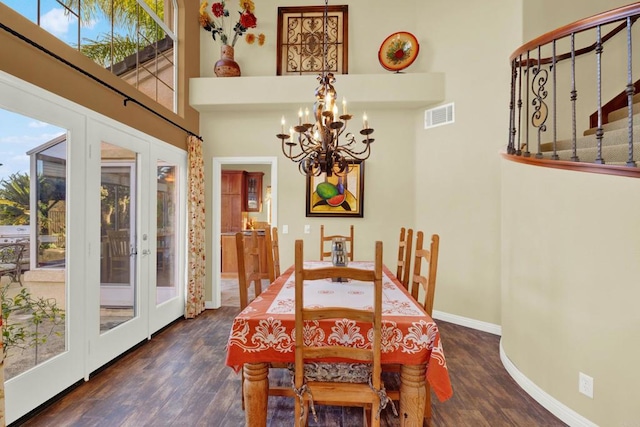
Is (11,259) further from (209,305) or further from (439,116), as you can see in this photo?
(439,116)

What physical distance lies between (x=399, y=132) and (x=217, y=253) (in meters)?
3.08

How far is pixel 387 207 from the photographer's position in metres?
4.22

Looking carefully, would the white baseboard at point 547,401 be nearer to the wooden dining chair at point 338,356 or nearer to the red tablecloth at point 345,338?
the red tablecloth at point 345,338

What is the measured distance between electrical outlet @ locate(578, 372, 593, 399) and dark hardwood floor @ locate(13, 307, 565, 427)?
290 mm

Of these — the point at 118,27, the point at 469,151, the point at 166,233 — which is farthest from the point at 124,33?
the point at 469,151

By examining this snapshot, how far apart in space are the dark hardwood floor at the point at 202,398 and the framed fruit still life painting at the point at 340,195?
2.05 m

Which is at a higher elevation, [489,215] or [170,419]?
[489,215]

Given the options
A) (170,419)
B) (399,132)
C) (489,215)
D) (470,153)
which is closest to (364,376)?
(170,419)

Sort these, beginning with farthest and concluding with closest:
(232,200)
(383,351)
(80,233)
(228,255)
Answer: (232,200)
(228,255)
(80,233)
(383,351)

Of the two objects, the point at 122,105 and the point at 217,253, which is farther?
the point at 217,253

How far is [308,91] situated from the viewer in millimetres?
3924

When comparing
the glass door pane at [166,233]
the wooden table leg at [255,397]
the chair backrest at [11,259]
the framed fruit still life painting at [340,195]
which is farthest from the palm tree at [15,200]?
the framed fruit still life painting at [340,195]

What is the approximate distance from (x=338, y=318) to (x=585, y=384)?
1.73m

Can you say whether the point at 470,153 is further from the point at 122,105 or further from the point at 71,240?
the point at 71,240
